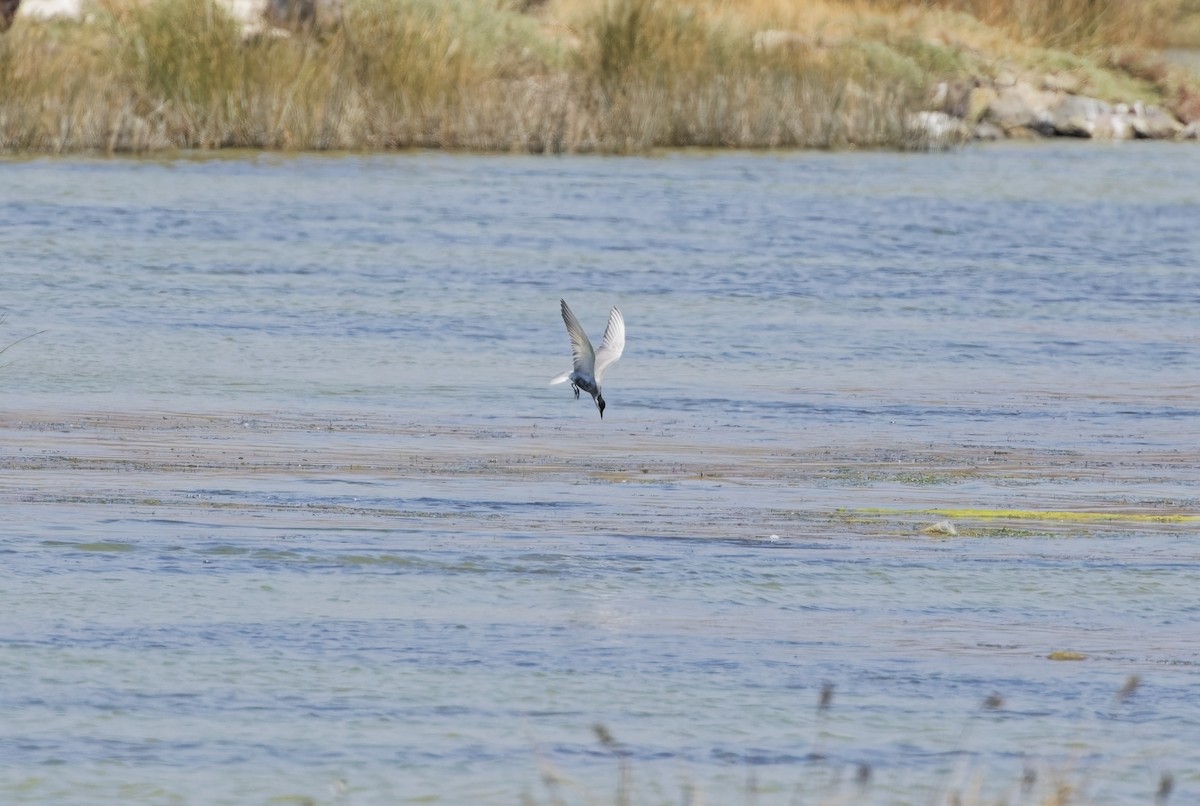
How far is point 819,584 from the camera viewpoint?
795 centimetres

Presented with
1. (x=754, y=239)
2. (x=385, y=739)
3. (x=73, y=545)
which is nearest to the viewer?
(x=385, y=739)

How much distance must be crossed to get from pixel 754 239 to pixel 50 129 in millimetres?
9311

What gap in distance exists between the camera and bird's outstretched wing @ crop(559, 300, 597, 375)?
8.62 metres

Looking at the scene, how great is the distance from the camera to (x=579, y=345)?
877 cm

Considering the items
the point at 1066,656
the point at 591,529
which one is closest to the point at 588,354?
the point at 591,529

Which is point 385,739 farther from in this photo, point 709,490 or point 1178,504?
point 1178,504

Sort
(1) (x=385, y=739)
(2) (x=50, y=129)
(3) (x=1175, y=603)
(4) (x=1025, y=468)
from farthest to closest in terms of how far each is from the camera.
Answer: (2) (x=50, y=129), (4) (x=1025, y=468), (3) (x=1175, y=603), (1) (x=385, y=739)

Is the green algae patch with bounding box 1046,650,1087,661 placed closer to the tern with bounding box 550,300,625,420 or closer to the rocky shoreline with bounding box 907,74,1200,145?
the tern with bounding box 550,300,625,420

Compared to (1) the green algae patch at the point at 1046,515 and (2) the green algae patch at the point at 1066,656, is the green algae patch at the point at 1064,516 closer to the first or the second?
(1) the green algae patch at the point at 1046,515

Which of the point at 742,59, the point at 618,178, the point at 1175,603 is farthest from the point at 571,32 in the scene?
the point at 1175,603

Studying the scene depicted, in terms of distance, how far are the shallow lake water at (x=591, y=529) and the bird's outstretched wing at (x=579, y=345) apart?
57cm

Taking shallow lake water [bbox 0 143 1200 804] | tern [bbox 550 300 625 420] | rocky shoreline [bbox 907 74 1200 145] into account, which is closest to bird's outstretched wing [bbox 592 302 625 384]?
tern [bbox 550 300 625 420]

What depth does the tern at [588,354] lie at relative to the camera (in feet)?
28.5

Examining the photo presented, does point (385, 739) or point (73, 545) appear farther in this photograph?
point (73, 545)
